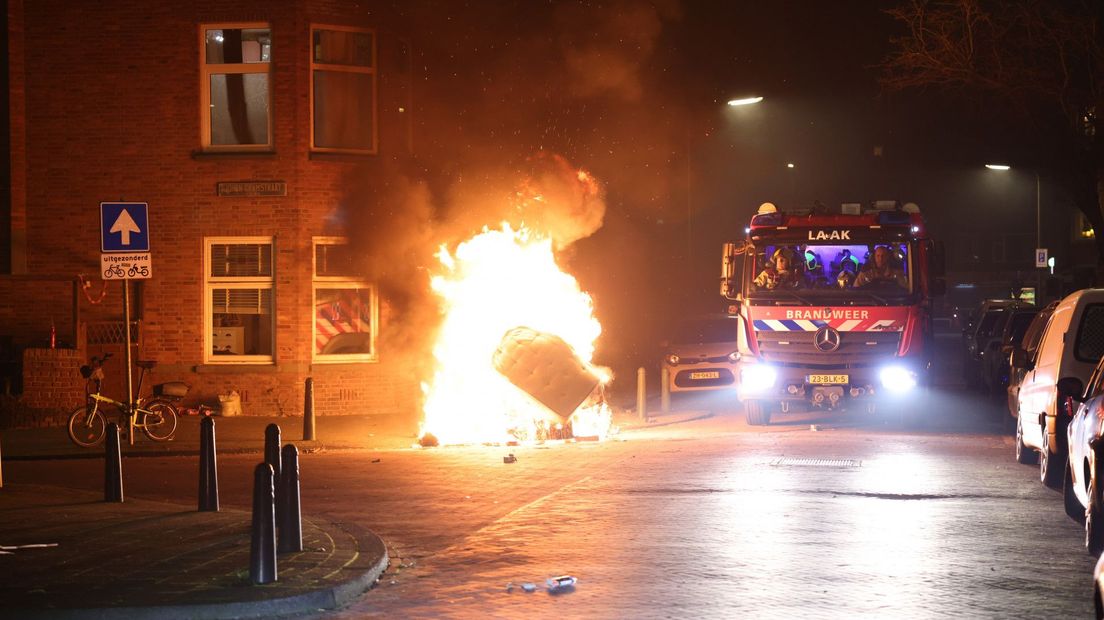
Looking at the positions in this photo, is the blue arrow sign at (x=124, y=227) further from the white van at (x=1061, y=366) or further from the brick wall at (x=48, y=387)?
the white van at (x=1061, y=366)

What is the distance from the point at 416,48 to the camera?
22.5 meters

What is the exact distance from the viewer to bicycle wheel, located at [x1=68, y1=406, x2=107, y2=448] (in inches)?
667

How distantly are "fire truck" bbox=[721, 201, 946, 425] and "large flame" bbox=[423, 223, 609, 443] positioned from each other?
8.72 feet

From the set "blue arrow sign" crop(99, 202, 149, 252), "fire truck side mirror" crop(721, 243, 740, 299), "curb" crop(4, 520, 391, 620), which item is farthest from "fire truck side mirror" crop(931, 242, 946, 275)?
"curb" crop(4, 520, 391, 620)

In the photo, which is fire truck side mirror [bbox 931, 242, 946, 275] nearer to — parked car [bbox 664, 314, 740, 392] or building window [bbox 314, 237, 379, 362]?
parked car [bbox 664, 314, 740, 392]

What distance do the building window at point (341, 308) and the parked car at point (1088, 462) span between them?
13.2 metres

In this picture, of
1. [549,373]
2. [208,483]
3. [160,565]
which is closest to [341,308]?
[549,373]

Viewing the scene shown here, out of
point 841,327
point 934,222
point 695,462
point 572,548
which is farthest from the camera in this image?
point 934,222

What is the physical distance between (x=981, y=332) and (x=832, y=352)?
33.2 feet

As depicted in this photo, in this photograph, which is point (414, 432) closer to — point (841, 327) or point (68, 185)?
point (841, 327)

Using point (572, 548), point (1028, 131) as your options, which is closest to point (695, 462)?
point (572, 548)

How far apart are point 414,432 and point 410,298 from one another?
314 cm

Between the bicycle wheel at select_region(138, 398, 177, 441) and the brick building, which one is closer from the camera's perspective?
the bicycle wheel at select_region(138, 398, 177, 441)

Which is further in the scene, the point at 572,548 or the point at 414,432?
the point at 414,432
